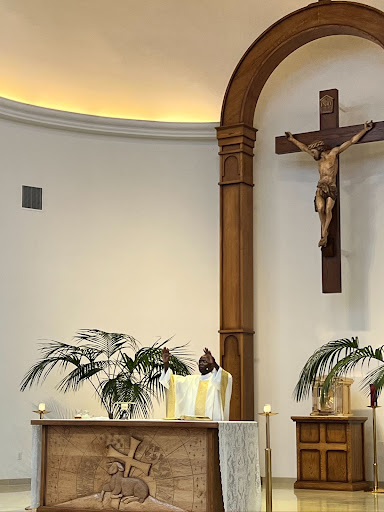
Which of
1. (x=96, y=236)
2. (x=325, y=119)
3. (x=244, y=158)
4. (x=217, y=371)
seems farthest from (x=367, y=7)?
(x=217, y=371)

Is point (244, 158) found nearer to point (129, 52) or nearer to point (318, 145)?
point (318, 145)

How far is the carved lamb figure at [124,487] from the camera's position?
8.70 metres

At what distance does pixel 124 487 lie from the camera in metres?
8.76

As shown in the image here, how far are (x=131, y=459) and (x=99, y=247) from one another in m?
5.07

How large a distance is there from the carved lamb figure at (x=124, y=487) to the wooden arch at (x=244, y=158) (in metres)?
3.79

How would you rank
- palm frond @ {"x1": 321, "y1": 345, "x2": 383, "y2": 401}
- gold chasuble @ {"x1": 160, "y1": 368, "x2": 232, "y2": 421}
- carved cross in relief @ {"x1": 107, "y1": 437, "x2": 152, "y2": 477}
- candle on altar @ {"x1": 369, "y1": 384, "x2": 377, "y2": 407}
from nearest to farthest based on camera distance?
carved cross in relief @ {"x1": 107, "y1": 437, "x2": 152, "y2": 477}
gold chasuble @ {"x1": 160, "y1": 368, "x2": 232, "y2": 421}
palm frond @ {"x1": 321, "y1": 345, "x2": 383, "y2": 401}
candle on altar @ {"x1": 369, "y1": 384, "x2": 377, "y2": 407}

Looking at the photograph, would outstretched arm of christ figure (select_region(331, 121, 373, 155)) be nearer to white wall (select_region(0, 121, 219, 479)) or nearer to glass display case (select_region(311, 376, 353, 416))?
white wall (select_region(0, 121, 219, 479))

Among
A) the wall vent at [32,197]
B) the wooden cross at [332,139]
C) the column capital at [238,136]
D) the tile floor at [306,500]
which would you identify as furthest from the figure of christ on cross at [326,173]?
the wall vent at [32,197]

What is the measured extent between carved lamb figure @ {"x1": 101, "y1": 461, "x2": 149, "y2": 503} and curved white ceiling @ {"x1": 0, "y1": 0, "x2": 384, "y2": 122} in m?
6.46

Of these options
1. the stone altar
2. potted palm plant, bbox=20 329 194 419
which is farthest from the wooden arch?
the stone altar

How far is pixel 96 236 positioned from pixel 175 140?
1.95m

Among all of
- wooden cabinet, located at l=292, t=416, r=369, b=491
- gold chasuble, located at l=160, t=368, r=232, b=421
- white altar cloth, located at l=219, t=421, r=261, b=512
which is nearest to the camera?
white altar cloth, located at l=219, t=421, r=261, b=512

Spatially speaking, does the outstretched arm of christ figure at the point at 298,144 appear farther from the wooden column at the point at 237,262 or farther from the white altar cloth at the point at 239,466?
the white altar cloth at the point at 239,466

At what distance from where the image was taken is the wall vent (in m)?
12.9
